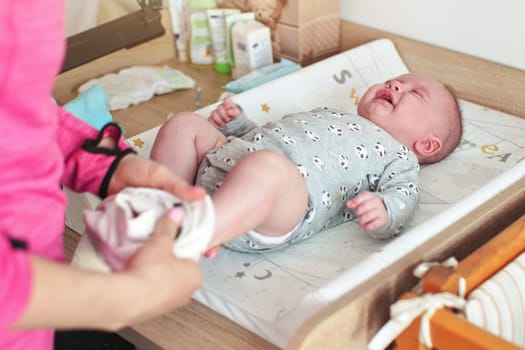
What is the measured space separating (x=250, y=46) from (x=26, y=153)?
111 centimetres

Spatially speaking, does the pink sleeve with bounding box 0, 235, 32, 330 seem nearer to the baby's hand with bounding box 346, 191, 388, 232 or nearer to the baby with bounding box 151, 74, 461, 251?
the baby with bounding box 151, 74, 461, 251

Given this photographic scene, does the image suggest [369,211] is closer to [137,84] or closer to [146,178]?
[146,178]

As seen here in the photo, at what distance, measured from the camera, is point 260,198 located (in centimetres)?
100

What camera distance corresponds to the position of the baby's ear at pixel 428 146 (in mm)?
1369

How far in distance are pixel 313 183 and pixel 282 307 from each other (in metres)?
0.24

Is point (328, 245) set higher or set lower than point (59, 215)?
lower

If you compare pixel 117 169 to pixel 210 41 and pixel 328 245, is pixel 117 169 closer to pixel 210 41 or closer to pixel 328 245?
pixel 328 245

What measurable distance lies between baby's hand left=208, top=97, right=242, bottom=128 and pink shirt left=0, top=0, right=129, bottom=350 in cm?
61

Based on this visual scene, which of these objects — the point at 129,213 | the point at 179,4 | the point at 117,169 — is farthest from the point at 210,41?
the point at 129,213

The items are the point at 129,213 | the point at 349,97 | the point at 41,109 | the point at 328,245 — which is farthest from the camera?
the point at 349,97

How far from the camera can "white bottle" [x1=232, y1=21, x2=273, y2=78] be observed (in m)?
1.76

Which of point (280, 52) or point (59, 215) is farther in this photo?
point (280, 52)

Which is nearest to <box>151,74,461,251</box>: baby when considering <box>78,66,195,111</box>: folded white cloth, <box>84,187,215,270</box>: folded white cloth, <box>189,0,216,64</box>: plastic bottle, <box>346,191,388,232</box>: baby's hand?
<box>346,191,388,232</box>: baby's hand

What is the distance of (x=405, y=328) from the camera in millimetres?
885
